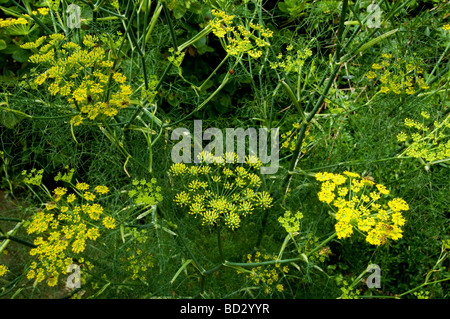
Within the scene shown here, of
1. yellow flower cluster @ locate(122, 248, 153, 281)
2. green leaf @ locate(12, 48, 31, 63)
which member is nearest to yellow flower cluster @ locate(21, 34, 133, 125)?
yellow flower cluster @ locate(122, 248, 153, 281)

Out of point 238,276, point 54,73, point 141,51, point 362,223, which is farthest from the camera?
point 238,276

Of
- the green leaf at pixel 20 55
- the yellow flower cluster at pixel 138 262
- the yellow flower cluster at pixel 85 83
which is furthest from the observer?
the green leaf at pixel 20 55

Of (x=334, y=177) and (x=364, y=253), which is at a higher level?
(x=334, y=177)

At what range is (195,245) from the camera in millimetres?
2148

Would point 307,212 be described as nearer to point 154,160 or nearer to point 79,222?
point 154,160

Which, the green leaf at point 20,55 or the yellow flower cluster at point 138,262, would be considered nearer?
the yellow flower cluster at point 138,262

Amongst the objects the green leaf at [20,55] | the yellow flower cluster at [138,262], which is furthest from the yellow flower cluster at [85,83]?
the green leaf at [20,55]

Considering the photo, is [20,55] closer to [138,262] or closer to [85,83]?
[85,83]

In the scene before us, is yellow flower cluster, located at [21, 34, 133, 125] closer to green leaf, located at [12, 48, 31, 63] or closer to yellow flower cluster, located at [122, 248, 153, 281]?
yellow flower cluster, located at [122, 248, 153, 281]

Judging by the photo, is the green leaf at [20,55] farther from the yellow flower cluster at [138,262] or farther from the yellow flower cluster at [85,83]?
the yellow flower cluster at [138,262]

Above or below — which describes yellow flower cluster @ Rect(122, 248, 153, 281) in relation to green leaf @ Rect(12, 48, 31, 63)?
below

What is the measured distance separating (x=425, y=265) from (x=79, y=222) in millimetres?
2139

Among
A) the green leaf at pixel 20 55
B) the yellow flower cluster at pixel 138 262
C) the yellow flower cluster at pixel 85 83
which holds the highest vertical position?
the green leaf at pixel 20 55

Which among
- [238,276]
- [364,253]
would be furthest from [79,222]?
[364,253]
